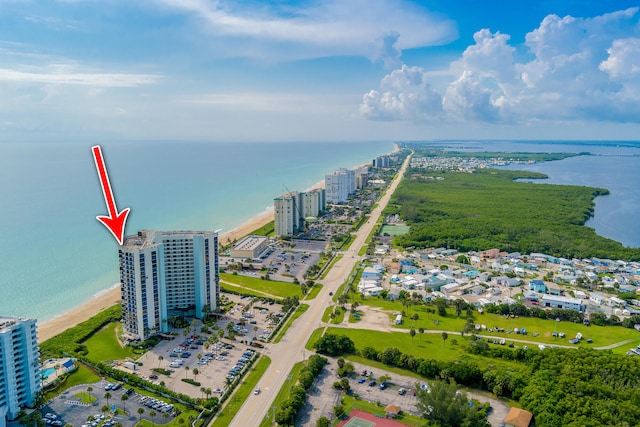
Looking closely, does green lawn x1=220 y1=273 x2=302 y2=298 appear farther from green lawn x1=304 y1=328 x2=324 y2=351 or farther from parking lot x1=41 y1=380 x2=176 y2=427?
parking lot x1=41 y1=380 x2=176 y2=427

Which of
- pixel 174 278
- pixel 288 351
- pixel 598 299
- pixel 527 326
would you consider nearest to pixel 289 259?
pixel 174 278

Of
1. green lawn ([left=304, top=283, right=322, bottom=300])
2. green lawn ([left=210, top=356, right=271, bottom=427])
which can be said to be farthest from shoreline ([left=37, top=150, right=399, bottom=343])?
green lawn ([left=304, top=283, right=322, bottom=300])

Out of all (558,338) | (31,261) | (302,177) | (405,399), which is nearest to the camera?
(405,399)

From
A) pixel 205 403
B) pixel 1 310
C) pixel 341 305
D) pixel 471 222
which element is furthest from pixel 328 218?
pixel 205 403

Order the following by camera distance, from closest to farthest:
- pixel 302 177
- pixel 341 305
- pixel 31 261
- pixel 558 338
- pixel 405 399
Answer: pixel 405 399, pixel 558 338, pixel 341 305, pixel 31 261, pixel 302 177

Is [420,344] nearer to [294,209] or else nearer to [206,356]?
[206,356]

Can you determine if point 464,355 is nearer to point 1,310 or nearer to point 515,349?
point 515,349

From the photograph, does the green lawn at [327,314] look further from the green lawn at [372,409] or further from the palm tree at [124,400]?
the palm tree at [124,400]
